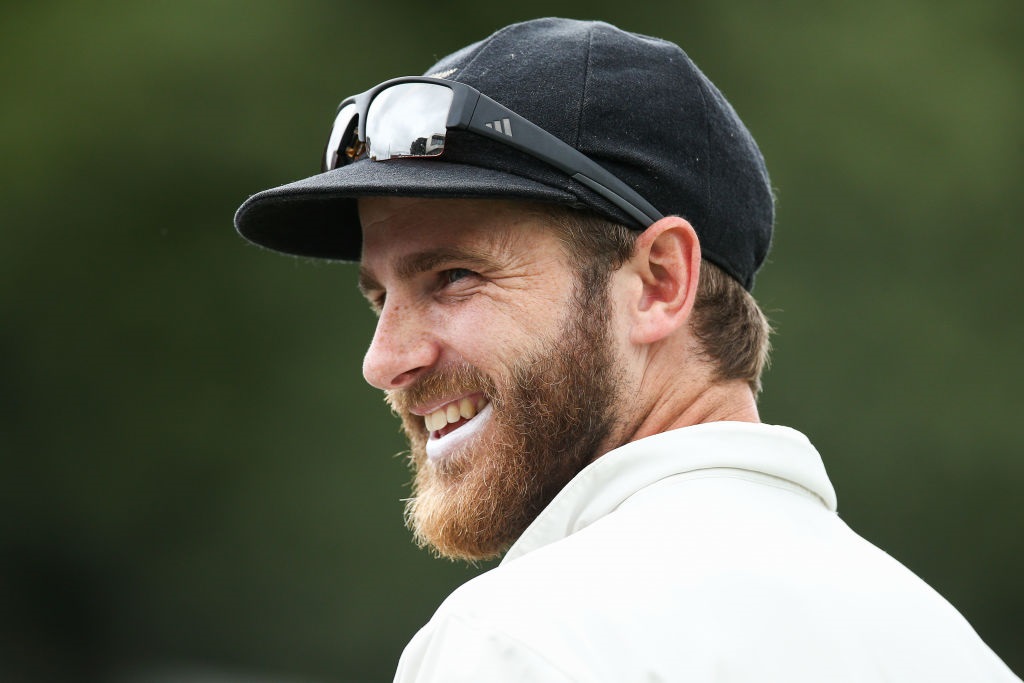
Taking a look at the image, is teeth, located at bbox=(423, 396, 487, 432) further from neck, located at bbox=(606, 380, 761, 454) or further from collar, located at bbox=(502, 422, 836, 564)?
collar, located at bbox=(502, 422, 836, 564)

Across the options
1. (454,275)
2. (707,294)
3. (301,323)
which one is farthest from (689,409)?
(301,323)

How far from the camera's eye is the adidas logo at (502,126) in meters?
1.71

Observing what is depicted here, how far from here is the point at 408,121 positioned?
70.6 inches

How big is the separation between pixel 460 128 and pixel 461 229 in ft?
0.61

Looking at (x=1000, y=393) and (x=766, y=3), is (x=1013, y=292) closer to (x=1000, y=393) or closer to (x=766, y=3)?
(x=1000, y=393)

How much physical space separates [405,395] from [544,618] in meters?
0.83

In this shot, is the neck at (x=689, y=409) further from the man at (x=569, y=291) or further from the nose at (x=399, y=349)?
the nose at (x=399, y=349)

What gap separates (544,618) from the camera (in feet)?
3.81

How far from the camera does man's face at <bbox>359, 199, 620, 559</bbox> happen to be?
1.78 m

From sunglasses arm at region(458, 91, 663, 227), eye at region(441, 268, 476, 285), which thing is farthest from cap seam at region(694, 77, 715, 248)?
eye at region(441, 268, 476, 285)

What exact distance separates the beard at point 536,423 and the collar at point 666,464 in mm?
246

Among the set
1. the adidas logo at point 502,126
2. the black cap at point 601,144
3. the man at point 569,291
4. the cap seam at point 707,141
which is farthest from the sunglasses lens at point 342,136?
the cap seam at point 707,141

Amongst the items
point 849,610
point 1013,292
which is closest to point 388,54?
point 1013,292

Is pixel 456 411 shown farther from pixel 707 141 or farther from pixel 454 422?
pixel 707 141
